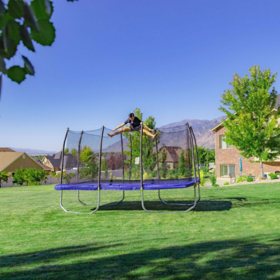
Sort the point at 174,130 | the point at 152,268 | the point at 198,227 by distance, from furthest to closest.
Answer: the point at 174,130
the point at 198,227
the point at 152,268

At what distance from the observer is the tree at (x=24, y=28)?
1160 mm

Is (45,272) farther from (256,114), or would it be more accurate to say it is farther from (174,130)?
(256,114)

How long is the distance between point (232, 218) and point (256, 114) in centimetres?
2010

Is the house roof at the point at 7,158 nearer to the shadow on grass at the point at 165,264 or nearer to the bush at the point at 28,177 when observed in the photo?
the bush at the point at 28,177

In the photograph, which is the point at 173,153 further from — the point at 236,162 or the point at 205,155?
the point at 205,155

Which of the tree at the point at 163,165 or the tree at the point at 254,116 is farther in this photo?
the tree at the point at 254,116

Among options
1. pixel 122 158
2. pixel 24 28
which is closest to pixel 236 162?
pixel 122 158

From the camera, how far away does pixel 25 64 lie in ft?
4.20

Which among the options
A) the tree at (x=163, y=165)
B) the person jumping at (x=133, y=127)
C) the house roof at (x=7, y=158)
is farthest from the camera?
the house roof at (x=7, y=158)

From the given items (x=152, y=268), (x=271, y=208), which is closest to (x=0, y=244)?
(x=152, y=268)

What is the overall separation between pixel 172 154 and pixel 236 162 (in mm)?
24635

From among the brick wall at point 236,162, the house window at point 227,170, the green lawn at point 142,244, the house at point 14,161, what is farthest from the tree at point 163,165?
the house at point 14,161

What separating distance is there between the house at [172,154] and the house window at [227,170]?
78.7ft

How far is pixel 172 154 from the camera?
11969 millimetres
